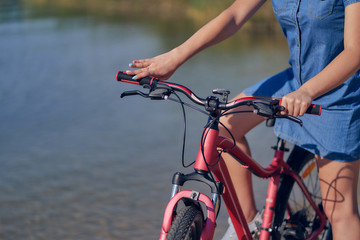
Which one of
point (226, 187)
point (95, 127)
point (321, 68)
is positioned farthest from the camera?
point (95, 127)

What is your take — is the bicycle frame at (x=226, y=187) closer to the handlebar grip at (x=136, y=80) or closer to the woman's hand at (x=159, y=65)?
the handlebar grip at (x=136, y=80)

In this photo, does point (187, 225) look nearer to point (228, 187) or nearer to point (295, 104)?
point (228, 187)

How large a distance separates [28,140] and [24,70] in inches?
123

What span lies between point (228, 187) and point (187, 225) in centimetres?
44

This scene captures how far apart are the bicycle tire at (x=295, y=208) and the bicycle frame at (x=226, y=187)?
6 centimetres

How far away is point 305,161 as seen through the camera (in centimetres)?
286

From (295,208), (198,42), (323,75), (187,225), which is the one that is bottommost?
(187,225)

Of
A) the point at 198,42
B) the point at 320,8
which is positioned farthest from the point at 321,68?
the point at 198,42

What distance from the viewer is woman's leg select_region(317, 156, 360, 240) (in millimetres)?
2426

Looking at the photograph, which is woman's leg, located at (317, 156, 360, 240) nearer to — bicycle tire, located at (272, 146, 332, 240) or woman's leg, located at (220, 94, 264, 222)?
bicycle tire, located at (272, 146, 332, 240)

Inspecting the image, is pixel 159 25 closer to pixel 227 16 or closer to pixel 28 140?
pixel 28 140

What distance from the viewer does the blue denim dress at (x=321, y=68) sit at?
2.24 metres

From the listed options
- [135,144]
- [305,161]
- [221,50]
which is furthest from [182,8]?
[305,161]

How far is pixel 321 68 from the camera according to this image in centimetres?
234
